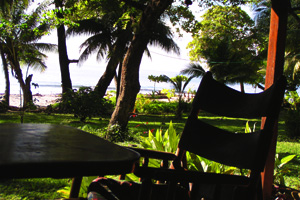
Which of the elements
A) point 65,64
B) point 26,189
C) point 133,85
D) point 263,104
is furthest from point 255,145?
point 65,64

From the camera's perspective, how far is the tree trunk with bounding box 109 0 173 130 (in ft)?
19.3

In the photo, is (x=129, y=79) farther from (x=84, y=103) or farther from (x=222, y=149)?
(x=222, y=149)

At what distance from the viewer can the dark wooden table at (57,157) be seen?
0.89 meters

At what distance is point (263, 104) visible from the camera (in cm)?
165

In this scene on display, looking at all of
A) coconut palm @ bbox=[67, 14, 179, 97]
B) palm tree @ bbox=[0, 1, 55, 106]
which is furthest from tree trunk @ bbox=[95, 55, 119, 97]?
palm tree @ bbox=[0, 1, 55, 106]

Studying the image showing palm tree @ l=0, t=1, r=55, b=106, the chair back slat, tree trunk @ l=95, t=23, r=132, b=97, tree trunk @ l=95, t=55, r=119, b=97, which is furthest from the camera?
tree trunk @ l=95, t=23, r=132, b=97

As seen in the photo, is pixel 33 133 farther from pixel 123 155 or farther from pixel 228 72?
pixel 228 72

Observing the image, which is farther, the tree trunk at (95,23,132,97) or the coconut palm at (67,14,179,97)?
the coconut palm at (67,14,179,97)

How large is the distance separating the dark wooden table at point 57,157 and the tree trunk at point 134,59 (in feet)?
16.1

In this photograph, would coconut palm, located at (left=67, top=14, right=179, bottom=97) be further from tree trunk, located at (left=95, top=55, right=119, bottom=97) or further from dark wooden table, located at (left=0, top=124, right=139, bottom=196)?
dark wooden table, located at (left=0, top=124, right=139, bottom=196)

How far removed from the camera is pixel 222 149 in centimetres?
178

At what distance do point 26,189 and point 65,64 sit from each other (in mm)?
13594

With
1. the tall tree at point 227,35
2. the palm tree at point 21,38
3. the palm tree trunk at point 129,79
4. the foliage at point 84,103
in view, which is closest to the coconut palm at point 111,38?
the palm tree at point 21,38

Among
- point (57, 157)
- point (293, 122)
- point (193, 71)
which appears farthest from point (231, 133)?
point (193, 71)
